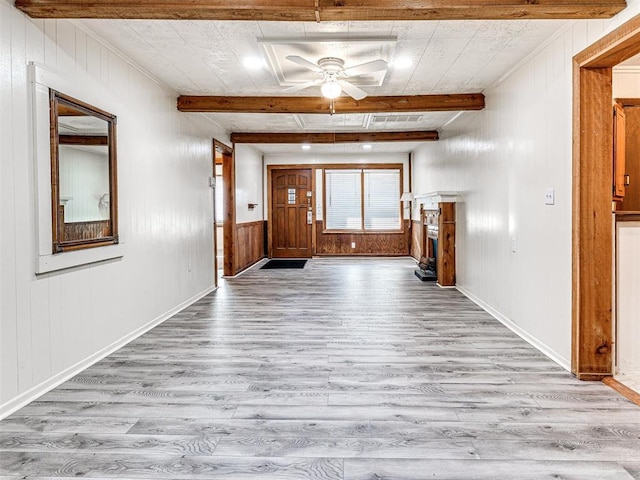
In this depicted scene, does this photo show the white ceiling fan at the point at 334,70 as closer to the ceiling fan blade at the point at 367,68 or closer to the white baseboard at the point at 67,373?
the ceiling fan blade at the point at 367,68

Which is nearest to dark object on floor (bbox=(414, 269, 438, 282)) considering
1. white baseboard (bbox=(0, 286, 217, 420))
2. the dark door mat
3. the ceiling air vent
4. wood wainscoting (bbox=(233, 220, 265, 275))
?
the ceiling air vent

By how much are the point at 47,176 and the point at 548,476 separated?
3119 mm

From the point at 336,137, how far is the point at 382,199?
10.1ft

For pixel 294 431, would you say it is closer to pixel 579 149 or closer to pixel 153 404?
pixel 153 404

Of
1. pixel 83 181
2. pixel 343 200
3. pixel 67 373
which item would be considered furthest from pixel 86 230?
pixel 343 200

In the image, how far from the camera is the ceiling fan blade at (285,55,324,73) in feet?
11.6

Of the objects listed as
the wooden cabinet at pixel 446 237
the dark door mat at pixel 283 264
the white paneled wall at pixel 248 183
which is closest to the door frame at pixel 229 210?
the white paneled wall at pixel 248 183

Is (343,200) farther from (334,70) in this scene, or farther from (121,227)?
(121,227)

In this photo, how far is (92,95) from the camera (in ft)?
10.8

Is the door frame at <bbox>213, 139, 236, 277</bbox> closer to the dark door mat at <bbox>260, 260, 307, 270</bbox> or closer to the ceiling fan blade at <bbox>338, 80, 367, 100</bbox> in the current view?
the dark door mat at <bbox>260, 260, 307, 270</bbox>

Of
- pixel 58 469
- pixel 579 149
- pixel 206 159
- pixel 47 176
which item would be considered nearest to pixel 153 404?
pixel 58 469

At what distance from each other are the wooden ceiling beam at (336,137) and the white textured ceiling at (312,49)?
8.41 ft

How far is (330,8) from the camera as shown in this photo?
8.35ft

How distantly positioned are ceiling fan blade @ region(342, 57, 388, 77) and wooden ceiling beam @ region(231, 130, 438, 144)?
12.8ft
